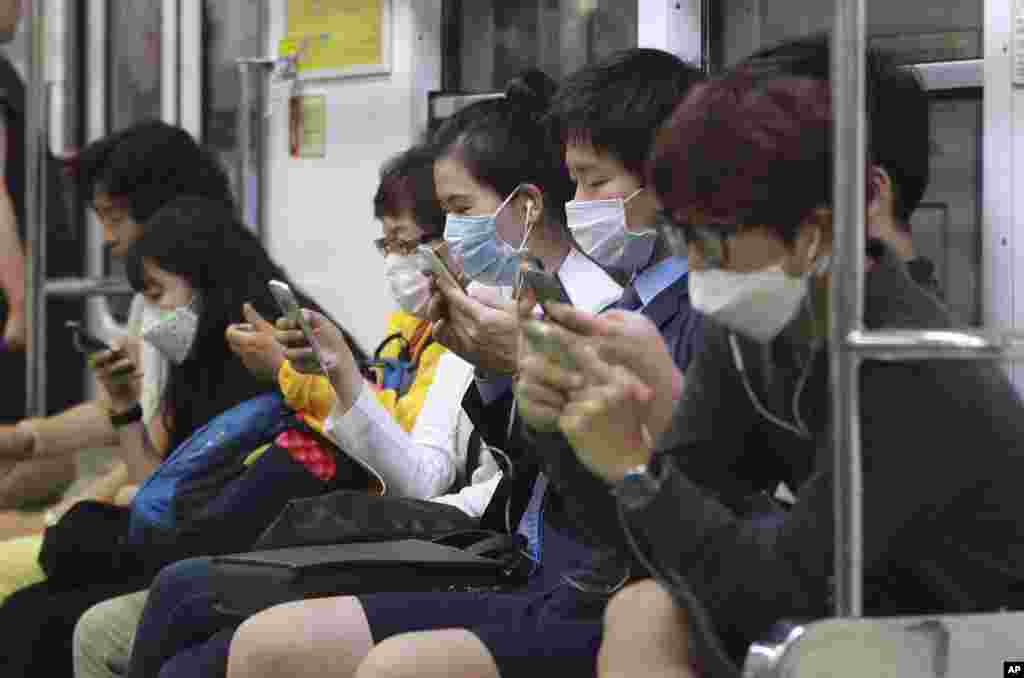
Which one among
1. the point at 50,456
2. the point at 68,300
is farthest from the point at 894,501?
the point at 68,300

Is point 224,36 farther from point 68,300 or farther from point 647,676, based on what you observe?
point 647,676

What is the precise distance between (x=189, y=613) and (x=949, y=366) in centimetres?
147

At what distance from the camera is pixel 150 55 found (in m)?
5.62

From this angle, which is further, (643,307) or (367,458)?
(367,458)

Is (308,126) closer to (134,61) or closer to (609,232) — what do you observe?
(134,61)

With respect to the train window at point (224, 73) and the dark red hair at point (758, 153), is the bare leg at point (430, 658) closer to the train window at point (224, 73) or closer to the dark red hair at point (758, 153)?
the dark red hair at point (758, 153)

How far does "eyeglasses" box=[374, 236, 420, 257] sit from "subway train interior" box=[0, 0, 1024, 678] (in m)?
0.01

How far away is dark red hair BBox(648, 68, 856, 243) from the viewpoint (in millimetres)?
1777

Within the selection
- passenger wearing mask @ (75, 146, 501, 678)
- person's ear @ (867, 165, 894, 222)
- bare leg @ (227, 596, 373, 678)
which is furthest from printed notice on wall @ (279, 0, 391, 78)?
person's ear @ (867, 165, 894, 222)

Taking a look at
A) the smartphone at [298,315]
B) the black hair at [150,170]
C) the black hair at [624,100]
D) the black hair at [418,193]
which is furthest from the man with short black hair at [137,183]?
the black hair at [624,100]

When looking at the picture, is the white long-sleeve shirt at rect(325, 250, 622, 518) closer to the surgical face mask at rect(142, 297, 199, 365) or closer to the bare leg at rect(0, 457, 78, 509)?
the surgical face mask at rect(142, 297, 199, 365)

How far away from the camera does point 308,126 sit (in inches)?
177

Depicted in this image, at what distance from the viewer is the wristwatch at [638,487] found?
1.81 meters

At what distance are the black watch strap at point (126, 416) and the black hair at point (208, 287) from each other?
0.22 meters
